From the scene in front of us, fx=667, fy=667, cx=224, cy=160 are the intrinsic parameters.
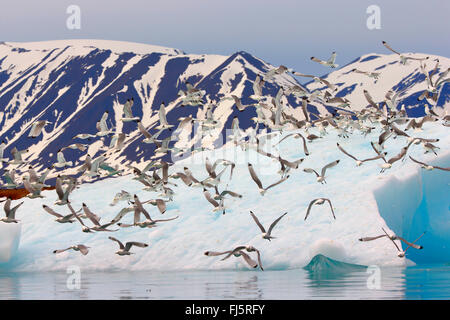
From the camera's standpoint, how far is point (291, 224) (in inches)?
906

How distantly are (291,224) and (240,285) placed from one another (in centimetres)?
647

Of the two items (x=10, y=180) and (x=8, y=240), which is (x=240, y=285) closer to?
(x=10, y=180)

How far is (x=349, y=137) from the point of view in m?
29.5

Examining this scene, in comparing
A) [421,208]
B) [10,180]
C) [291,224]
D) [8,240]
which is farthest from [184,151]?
[421,208]

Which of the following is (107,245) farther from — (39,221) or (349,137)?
(349,137)

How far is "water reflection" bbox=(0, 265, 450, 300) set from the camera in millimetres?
14867

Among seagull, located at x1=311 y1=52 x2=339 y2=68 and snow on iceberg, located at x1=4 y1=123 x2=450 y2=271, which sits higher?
seagull, located at x1=311 y1=52 x2=339 y2=68

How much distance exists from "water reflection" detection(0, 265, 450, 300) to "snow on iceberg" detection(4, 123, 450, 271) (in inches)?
42.6

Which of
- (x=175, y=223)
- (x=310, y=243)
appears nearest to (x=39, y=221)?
(x=175, y=223)

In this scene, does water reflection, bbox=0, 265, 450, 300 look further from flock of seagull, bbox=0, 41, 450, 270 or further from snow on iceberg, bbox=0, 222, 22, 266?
snow on iceberg, bbox=0, 222, 22, 266

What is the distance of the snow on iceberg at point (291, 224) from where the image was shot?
21.7 meters

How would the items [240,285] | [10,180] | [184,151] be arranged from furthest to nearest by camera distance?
1. [184,151]
2. [10,180]
3. [240,285]

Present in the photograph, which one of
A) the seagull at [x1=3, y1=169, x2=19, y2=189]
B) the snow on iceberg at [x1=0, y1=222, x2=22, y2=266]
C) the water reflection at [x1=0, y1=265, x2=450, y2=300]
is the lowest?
the water reflection at [x1=0, y1=265, x2=450, y2=300]

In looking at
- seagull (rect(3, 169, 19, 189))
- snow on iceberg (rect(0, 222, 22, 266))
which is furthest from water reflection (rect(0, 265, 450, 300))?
seagull (rect(3, 169, 19, 189))
